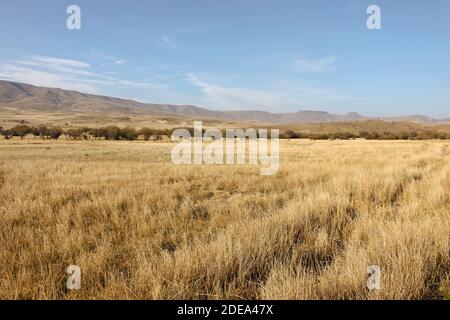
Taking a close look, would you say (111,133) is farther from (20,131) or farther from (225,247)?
(225,247)

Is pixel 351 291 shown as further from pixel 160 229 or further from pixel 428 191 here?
pixel 428 191

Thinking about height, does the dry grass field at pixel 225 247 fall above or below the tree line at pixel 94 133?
below

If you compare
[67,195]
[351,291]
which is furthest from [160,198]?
[351,291]

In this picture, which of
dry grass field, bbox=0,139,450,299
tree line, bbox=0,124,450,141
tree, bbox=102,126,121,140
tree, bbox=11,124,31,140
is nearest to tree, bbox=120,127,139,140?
tree line, bbox=0,124,450,141

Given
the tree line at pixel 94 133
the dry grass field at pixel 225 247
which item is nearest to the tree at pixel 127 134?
the tree line at pixel 94 133

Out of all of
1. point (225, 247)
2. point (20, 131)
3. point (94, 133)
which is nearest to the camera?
point (225, 247)

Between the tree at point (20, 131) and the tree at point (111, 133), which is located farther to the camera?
the tree at point (111, 133)

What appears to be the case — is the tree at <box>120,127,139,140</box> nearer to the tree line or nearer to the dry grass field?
the tree line

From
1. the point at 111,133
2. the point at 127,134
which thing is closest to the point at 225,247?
the point at 111,133

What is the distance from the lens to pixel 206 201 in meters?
8.32

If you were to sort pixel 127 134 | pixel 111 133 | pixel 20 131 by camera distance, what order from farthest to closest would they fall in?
pixel 127 134 → pixel 111 133 → pixel 20 131

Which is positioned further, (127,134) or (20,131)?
(127,134)

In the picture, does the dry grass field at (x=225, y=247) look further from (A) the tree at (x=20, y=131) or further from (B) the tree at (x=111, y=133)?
(A) the tree at (x=20, y=131)
